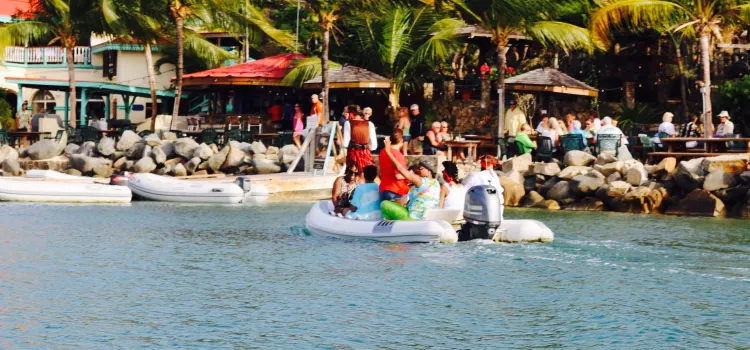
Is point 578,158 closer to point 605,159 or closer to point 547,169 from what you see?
point 605,159

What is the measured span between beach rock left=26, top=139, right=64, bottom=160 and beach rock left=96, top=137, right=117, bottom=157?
1433 mm

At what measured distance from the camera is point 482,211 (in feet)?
55.8

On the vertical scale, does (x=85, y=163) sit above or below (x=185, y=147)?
below

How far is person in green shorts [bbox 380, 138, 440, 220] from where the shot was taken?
57.7 ft

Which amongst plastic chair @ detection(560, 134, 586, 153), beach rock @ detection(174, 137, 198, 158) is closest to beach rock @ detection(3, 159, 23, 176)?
beach rock @ detection(174, 137, 198, 158)

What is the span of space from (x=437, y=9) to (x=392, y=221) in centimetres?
2250

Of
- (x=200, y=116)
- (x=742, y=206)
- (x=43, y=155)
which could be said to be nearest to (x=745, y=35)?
(x=742, y=206)

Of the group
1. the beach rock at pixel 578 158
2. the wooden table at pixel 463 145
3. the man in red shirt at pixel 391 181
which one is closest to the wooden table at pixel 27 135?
the wooden table at pixel 463 145

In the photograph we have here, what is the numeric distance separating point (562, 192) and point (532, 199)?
0.75 meters

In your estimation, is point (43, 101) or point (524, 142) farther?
point (43, 101)

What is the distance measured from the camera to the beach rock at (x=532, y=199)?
27.5m

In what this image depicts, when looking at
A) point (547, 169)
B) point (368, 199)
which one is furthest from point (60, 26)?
point (368, 199)

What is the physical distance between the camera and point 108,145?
115 feet

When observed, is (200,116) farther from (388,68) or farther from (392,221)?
(392,221)
